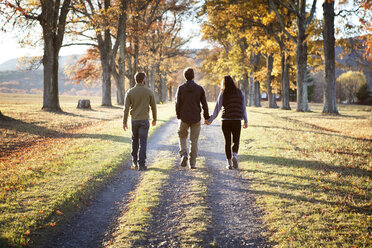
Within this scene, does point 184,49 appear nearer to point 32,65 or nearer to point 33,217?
point 32,65

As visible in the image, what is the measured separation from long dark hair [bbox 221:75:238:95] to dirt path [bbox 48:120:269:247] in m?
2.04

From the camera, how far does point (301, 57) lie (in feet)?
69.6

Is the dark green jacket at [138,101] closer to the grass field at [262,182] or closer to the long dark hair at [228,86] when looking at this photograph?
the grass field at [262,182]

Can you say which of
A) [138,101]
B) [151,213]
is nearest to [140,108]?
[138,101]

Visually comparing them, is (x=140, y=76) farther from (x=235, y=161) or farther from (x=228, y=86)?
(x=235, y=161)

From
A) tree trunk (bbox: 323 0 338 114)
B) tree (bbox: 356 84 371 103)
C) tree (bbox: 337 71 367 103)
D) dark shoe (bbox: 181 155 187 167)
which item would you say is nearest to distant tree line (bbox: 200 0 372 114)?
tree trunk (bbox: 323 0 338 114)

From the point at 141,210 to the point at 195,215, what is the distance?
0.95m

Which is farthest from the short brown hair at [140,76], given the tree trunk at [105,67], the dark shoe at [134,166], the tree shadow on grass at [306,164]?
the tree trunk at [105,67]

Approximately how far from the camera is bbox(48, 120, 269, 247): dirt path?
374 cm

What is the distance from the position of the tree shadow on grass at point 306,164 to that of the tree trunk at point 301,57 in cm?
1606

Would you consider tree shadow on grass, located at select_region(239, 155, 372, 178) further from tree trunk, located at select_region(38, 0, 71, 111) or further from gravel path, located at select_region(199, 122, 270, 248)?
tree trunk, located at select_region(38, 0, 71, 111)

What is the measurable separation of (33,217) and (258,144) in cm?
762

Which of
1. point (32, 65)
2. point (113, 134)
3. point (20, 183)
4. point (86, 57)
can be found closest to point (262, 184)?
point (20, 183)

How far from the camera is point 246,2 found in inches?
817
